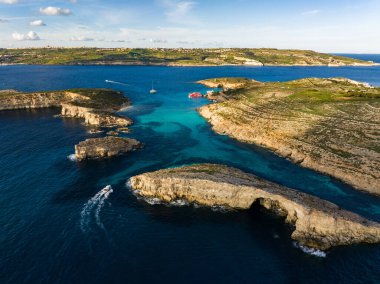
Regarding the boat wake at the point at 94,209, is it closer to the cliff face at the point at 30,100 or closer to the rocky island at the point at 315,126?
the rocky island at the point at 315,126

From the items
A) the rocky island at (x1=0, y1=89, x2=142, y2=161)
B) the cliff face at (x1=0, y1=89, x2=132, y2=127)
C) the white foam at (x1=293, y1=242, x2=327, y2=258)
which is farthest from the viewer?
the cliff face at (x1=0, y1=89, x2=132, y2=127)

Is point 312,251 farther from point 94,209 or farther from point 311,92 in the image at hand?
point 311,92

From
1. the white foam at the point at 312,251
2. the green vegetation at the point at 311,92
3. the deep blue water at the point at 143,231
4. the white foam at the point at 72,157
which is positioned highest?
the green vegetation at the point at 311,92

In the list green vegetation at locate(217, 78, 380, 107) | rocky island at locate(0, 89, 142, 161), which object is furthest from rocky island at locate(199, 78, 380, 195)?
rocky island at locate(0, 89, 142, 161)

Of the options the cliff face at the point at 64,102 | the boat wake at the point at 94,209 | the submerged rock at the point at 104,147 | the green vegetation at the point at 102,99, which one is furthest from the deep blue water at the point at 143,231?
the green vegetation at the point at 102,99

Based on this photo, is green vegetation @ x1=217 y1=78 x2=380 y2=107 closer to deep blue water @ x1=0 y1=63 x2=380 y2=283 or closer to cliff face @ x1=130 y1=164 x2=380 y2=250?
deep blue water @ x1=0 y1=63 x2=380 y2=283

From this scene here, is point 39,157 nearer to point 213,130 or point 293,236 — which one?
point 213,130

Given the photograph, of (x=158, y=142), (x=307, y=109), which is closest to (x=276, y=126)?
(x=307, y=109)
